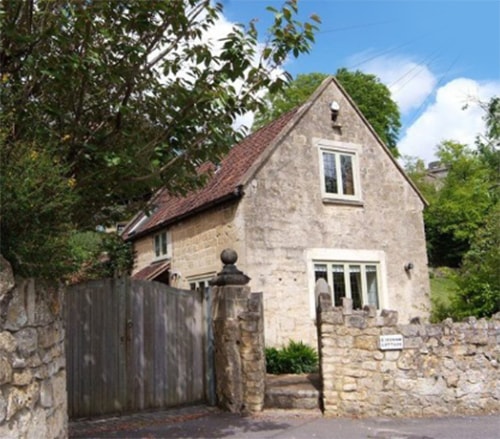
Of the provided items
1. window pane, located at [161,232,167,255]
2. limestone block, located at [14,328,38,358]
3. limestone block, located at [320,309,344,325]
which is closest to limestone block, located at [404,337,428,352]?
limestone block, located at [320,309,344,325]

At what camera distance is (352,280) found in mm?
13883

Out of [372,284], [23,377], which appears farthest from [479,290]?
[23,377]

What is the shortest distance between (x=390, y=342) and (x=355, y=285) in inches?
227

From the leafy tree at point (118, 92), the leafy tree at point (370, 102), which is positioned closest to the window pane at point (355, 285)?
the leafy tree at point (118, 92)

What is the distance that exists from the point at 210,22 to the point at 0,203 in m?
3.44

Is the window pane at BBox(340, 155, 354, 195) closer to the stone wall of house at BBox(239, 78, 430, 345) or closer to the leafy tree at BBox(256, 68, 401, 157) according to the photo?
the stone wall of house at BBox(239, 78, 430, 345)

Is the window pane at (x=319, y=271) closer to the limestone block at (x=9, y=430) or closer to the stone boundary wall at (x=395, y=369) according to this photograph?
the stone boundary wall at (x=395, y=369)

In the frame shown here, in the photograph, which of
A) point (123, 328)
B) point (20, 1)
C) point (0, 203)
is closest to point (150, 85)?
point (20, 1)

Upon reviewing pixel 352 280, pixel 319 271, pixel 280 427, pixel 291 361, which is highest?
pixel 319 271

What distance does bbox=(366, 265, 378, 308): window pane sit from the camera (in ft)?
46.2

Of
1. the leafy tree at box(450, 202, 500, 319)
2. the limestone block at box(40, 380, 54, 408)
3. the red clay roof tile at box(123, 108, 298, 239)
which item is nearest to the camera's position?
the limestone block at box(40, 380, 54, 408)

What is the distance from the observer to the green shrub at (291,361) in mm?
10977

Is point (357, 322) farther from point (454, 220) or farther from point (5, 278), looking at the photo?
point (454, 220)

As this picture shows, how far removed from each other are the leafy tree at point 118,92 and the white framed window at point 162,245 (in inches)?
362
